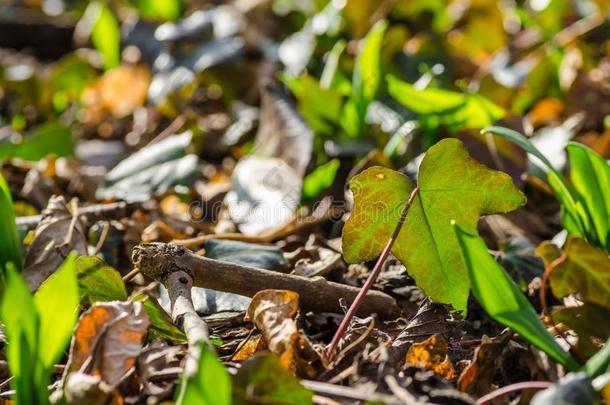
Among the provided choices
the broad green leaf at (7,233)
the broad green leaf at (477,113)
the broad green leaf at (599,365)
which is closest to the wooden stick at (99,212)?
the broad green leaf at (7,233)

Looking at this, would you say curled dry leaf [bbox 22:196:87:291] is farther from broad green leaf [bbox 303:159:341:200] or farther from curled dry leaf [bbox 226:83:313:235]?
broad green leaf [bbox 303:159:341:200]

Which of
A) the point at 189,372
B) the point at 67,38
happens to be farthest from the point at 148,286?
the point at 67,38

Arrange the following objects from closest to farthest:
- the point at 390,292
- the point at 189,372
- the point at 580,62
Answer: the point at 189,372 → the point at 390,292 → the point at 580,62

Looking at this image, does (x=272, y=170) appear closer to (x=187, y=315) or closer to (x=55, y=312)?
(x=187, y=315)

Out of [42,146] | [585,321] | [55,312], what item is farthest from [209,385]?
[42,146]

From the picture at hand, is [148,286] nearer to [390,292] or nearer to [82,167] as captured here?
[390,292]
